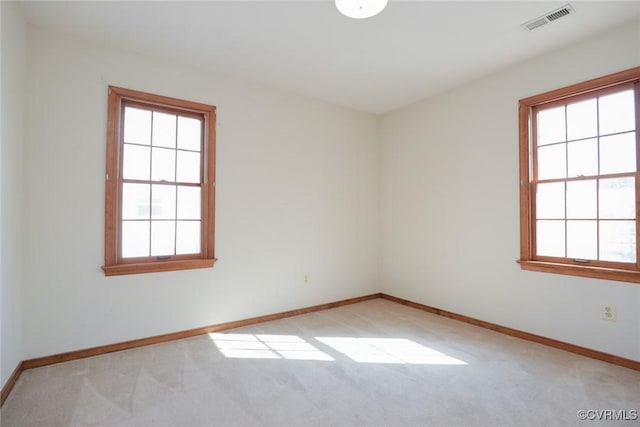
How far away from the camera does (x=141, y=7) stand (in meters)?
2.35

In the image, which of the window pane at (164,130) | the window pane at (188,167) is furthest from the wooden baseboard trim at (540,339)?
the window pane at (164,130)

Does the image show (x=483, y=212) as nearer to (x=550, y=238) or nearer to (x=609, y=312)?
(x=550, y=238)

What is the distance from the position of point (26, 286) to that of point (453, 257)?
4111 mm

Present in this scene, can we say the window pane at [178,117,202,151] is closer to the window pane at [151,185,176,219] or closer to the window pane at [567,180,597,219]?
the window pane at [151,185,176,219]

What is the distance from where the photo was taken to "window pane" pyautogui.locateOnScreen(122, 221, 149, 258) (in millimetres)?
2939

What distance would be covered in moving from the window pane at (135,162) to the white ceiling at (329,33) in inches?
35.4

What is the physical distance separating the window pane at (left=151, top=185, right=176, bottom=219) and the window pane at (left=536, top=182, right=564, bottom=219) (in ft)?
11.9

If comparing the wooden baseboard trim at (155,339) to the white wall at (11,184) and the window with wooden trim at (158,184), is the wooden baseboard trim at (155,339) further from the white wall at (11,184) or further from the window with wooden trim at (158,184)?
the window with wooden trim at (158,184)

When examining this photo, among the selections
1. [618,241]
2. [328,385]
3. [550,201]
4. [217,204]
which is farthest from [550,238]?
[217,204]

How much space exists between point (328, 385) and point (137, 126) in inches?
111

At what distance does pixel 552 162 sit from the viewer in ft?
10.2

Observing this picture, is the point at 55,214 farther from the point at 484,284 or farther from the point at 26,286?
the point at 484,284

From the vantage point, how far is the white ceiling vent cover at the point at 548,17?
2.37 metres

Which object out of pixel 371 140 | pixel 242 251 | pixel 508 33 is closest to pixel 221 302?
pixel 242 251
